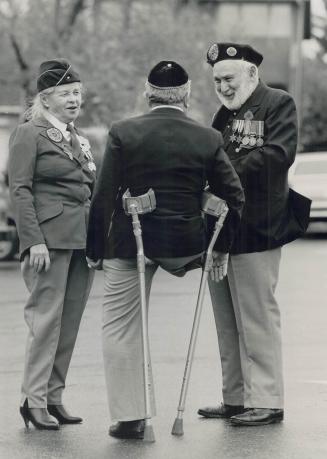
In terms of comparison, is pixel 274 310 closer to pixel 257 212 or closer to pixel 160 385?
pixel 257 212

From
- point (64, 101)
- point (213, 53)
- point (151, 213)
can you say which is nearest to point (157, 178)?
point (151, 213)

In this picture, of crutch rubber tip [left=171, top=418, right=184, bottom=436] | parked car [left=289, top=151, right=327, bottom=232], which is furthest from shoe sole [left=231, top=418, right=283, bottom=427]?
parked car [left=289, top=151, right=327, bottom=232]

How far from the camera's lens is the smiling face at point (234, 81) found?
6.57m

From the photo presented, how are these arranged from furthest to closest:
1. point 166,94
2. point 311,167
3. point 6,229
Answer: point 311,167
point 6,229
point 166,94

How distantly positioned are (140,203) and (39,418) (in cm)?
126

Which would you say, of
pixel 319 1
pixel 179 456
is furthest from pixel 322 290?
pixel 319 1

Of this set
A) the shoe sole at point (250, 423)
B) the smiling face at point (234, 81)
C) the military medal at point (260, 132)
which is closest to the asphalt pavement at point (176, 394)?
the shoe sole at point (250, 423)

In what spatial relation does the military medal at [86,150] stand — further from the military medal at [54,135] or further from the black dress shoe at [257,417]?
the black dress shoe at [257,417]

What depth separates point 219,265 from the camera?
640cm

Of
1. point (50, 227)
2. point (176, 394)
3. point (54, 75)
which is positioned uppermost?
point (54, 75)

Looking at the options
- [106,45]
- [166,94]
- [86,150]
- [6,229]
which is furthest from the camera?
[106,45]

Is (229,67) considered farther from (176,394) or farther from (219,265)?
(176,394)

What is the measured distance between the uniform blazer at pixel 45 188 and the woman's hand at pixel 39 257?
27 millimetres

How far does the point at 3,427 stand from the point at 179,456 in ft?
3.71
